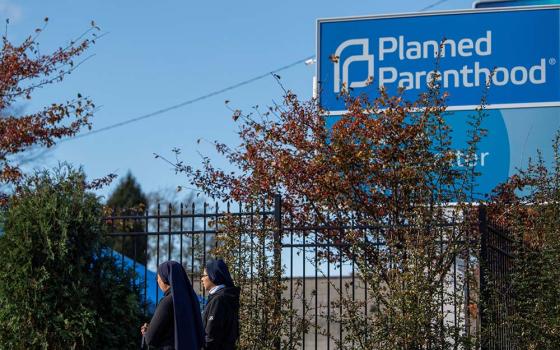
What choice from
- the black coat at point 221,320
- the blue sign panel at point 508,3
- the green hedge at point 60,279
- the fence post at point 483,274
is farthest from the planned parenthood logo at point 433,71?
the black coat at point 221,320

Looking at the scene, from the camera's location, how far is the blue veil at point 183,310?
26.6ft

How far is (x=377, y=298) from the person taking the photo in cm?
970

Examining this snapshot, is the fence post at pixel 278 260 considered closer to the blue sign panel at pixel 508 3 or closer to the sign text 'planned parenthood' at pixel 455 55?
the sign text 'planned parenthood' at pixel 455 55

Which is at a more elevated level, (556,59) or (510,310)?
(556,59)

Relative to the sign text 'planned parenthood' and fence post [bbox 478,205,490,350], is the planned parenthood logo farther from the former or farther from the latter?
fence post [bbox 478,205,490,350]

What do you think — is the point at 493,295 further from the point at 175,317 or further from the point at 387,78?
the point at 387,78

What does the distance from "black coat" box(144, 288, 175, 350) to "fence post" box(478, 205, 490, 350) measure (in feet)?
10.1

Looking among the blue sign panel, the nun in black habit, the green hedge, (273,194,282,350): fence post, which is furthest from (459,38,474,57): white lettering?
the nun in black habit

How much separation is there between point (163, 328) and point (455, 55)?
26.1ft

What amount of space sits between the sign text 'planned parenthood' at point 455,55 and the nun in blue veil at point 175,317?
6593 mm

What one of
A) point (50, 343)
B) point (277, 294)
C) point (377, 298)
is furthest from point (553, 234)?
point (50, 343)

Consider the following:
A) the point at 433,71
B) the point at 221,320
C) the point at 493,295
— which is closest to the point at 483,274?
the point at 493,295

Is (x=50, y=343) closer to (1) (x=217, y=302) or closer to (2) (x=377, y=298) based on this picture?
(1) (x=217, y=302)

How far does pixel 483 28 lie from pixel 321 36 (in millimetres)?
2349
